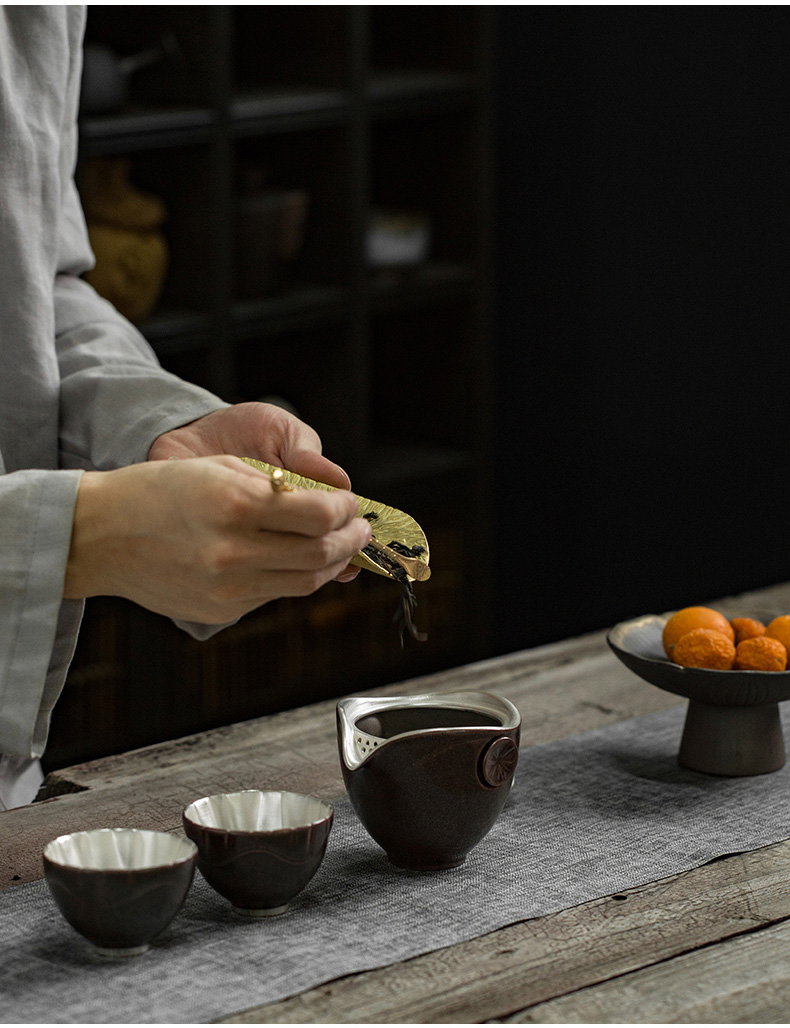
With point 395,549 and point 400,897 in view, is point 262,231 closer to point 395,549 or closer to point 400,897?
point 395,549

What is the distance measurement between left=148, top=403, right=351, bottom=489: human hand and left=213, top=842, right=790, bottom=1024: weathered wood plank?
39 centimetres

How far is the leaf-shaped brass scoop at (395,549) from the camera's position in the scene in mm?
1002

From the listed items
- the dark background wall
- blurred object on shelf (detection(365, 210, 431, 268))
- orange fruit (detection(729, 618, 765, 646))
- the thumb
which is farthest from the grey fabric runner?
the dark background wall

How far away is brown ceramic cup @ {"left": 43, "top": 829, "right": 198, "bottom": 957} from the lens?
0.81 m

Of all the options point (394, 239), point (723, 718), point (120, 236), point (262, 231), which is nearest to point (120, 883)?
point (723, 718)

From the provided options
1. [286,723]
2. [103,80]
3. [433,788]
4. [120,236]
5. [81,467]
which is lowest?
[286,723]

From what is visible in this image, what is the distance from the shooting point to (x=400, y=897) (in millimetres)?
921

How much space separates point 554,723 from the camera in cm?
129

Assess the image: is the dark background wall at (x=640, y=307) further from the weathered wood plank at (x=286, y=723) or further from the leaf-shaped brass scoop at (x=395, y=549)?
the leaf-shaped brass scoop at (x=395, y=549)

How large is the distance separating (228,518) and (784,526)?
7.95ft

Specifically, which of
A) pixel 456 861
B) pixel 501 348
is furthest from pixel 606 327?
pixel 456 861

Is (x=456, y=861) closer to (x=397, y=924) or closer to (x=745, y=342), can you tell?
(x=397, y=924)

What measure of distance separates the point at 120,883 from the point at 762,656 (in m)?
0.55

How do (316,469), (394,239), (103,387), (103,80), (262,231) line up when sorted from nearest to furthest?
1. (316,469)
2. (103,387)
3. (103,80)
4. (262,231)
5. (394,239)
